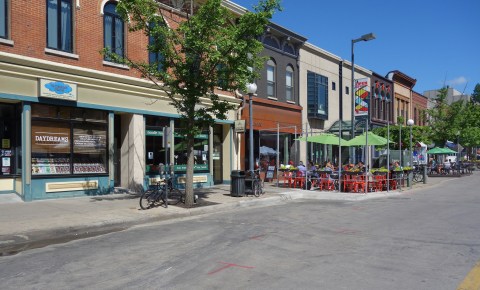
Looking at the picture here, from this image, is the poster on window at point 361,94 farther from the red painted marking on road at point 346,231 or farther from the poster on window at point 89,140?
the red painted marking on road at point 346,231

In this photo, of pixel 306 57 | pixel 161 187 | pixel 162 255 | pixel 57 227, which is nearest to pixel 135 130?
pixel 161 187

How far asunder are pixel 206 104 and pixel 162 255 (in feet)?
42.3

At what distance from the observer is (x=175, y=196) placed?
13719mm

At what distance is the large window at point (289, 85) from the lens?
25009mm

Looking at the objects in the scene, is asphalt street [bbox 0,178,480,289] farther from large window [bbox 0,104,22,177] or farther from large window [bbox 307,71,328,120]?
large window [bbox 307,71,328,120]

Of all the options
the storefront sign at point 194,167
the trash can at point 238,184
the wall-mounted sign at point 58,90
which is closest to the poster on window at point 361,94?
the storefront sign at point 194,167

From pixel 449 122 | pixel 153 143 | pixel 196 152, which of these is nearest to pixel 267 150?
pixel 196 152

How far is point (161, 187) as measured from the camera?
13.4 m

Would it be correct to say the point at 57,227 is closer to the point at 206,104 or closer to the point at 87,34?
the point at 87,34

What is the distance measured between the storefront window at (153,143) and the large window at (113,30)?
3.01 metres

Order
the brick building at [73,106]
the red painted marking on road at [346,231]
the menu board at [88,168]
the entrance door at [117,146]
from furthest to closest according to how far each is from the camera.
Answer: the entrance door at [117,146] < the menu board at [88,168] < the brick building at [73,106] < the red painted marking on road at [346,231]

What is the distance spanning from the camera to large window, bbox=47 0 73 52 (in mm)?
13938

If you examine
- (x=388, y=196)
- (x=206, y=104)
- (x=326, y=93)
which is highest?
(x=326, y=93)

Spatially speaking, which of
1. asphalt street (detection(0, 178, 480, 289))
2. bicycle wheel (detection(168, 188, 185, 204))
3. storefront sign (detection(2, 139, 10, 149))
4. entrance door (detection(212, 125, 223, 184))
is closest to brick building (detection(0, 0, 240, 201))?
storefront sign (detection(2, 139, 10, 149))
